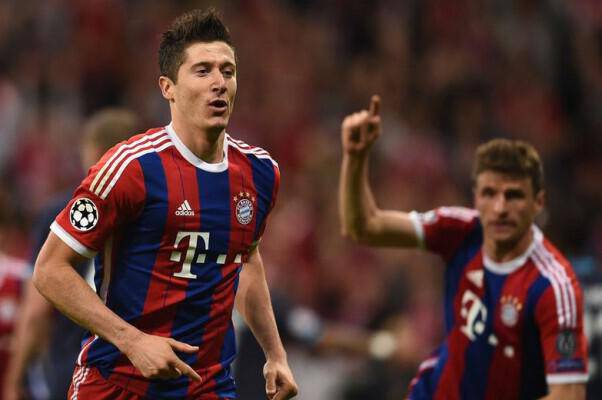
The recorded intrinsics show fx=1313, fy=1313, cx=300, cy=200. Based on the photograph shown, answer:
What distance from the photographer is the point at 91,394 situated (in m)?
4.52

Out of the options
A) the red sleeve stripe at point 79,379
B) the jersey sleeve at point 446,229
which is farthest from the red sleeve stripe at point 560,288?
the red sleeve stripe at point 79,379

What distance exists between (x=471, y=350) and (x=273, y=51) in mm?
6981

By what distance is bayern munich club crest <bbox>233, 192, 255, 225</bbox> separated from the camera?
467 centimetres

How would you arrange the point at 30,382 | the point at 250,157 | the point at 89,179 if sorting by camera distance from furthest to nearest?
1. the point at 30,382
2. the point at 250,157
3. the point at 89,179

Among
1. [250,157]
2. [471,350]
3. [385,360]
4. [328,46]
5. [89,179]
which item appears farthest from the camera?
[328,46]

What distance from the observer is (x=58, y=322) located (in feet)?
21.7

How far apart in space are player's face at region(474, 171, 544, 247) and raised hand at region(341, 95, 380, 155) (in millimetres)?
536

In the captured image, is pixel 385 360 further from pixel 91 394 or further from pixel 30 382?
pixel 91 394

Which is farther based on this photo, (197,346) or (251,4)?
(251,4)

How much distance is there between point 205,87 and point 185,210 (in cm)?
43

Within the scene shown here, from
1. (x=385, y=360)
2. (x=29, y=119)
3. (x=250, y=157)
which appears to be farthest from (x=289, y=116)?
(x=250, y=157)

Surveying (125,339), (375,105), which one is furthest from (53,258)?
(375,105)

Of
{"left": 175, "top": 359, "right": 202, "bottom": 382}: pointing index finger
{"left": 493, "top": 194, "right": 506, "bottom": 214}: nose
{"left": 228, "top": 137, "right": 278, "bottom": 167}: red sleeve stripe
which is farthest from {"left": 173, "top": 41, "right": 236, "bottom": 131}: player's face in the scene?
{"left": 493, "top": 194, "right": 506, "bottom": 214}: nose

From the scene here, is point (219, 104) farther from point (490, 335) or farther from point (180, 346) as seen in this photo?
point (490, 335)
